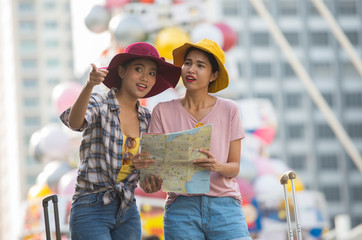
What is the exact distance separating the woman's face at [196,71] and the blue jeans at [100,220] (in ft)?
1.79

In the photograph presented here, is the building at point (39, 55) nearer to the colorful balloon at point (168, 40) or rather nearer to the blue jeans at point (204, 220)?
the colorful balloon at point (168, 40)

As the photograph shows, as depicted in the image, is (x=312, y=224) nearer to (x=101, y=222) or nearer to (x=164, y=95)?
(x=164, y=95)

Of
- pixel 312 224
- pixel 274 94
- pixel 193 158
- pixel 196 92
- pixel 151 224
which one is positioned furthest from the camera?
pixel 274 94

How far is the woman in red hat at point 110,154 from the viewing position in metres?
2.44

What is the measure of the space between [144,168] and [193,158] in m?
0.20

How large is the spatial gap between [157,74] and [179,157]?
54cm

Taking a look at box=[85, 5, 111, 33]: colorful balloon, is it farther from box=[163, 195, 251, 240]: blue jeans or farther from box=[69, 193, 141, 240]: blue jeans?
box=[163, 195, 251, 240]: blue jeans

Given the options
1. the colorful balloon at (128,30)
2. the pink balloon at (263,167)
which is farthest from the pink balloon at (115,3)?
the pink balloon at (263,167)

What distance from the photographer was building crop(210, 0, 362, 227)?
4788 cm

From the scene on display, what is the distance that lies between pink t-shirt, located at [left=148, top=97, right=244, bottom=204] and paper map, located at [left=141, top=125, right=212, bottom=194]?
10cm

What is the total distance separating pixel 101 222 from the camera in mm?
2457

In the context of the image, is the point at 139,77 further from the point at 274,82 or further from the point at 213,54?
the point at 274,82

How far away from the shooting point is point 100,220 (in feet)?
8.06

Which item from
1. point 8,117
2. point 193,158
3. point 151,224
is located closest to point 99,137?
point 193,158
